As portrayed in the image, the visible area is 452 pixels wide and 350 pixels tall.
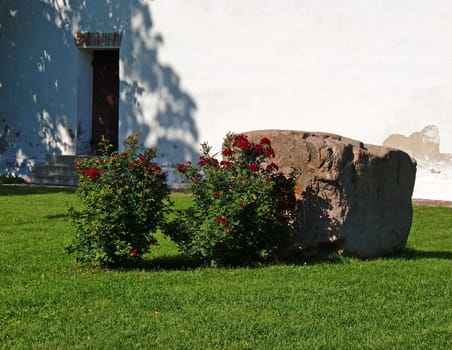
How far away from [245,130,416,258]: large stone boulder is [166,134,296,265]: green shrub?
0.18m

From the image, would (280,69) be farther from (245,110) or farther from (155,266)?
(155,266)

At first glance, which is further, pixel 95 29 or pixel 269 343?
pixel 95 29

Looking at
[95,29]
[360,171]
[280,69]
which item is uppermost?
[95,29]

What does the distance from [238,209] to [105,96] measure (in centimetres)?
1078

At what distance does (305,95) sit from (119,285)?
27.4 feet

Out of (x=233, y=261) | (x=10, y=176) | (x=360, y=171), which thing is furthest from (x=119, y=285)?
(x=10, y=176)

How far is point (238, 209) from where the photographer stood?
6.52m

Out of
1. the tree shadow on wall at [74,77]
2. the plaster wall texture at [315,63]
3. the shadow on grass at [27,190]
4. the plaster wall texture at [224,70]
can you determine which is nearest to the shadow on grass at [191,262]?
the plaster wall texture at [315,63]

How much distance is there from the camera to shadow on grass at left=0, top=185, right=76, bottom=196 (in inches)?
541

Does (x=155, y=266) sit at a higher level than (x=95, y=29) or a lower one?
lower

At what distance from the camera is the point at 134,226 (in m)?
6.63

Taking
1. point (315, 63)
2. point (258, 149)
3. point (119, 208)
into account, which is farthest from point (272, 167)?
point (315, 63)

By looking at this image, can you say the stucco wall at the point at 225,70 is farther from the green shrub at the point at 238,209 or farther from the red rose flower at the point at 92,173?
the red rose flower at the point at 92,173

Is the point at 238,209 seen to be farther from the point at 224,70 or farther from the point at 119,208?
the point at 224,70
